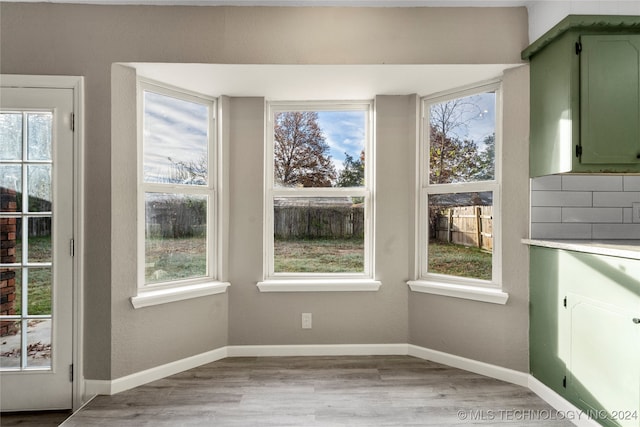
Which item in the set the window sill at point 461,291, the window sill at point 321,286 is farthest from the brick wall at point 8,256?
the window sill at point 461,291

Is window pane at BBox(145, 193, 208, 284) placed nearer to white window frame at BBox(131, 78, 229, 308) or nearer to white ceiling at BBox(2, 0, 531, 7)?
white window frame at BBox(131, 78, 229, 308)

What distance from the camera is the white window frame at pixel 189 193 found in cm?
252

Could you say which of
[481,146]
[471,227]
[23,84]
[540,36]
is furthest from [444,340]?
[23,84]

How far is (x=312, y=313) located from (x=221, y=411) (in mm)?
1015

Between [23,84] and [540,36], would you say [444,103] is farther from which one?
[23,84]

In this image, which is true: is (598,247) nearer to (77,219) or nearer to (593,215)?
(593,215)

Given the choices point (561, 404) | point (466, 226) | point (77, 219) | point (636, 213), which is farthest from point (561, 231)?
point (77, 219)

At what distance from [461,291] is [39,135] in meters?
Answer: 3.03

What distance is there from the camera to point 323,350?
2883 mm

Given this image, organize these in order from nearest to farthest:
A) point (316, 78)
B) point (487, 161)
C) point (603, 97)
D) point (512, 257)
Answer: point (603, 97) → point (512, 257) → point (316, 78) → point (487, 161)

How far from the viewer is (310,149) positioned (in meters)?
3.04

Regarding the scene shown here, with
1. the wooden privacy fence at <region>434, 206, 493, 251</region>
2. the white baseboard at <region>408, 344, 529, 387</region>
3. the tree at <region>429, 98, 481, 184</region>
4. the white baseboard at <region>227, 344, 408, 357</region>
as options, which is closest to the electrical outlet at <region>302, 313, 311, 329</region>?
the white baseboard at <region>227, 344, 408, 357</region>

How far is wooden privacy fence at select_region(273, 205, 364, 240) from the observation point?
3.03 m

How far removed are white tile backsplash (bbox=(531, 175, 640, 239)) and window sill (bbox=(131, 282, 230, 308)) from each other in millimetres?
2357
